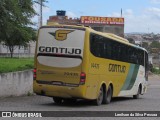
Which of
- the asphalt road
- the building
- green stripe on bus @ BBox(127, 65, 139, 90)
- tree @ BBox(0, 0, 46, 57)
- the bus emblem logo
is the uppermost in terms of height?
the building

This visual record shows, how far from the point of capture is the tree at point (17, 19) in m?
22.2

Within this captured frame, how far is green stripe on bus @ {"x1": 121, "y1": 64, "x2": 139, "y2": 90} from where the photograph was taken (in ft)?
86.0

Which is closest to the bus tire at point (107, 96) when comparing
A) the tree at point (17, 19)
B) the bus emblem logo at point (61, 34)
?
the bus emblem logo at point (61, 34)

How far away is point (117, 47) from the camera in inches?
922

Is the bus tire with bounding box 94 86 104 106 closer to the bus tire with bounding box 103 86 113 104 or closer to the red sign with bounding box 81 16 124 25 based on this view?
the bus tire with bounding box 103 86 113 104

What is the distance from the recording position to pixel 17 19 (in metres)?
23.4

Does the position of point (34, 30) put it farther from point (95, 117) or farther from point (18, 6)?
point (95, 117)

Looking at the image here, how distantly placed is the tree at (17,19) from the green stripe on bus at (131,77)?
19.4 ft

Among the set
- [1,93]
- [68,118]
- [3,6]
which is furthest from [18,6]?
[68,118]

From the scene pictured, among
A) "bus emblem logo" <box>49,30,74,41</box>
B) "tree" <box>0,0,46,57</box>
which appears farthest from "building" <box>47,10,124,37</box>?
"bus emblem logo" <box>49,30,74,41</box>

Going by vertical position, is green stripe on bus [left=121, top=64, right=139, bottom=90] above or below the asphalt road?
above

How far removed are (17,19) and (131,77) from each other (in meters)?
7.79

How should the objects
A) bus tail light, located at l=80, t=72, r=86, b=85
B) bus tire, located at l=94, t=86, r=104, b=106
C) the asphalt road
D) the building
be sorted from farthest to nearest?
the building → bus tire, located at l=94, t=86, r=104, b=106 → bus tail light, located at l=80, t=72, r=86, b=85 → the asphalt road

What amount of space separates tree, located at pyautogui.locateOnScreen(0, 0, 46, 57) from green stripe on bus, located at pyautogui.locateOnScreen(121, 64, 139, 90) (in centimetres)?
591
